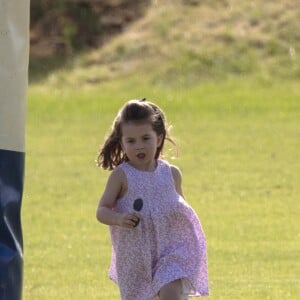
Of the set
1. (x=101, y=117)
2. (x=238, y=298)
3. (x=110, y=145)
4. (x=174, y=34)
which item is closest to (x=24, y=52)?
(x=110, y=145)

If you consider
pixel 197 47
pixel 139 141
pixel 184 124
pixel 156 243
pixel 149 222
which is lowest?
pixel 156 243

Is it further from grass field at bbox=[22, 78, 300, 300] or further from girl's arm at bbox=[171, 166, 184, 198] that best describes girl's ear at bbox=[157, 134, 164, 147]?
grass field at bbox=[22, 78, 300, 300]

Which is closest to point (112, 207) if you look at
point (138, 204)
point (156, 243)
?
point (138, 204)

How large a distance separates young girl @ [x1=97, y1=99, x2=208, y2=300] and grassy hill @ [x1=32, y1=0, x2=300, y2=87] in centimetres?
1955

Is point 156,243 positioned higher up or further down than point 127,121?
further down

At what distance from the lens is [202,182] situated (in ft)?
52.2

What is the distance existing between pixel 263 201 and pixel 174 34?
15.8 meters

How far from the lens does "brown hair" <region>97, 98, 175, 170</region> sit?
7770 millimetres

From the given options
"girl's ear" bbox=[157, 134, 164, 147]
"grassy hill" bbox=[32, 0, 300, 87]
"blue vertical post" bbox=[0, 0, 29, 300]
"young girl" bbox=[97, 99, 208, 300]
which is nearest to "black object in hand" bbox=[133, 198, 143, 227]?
"young girl" bbox=[97, 99, 208, 300]

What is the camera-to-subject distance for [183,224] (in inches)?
305

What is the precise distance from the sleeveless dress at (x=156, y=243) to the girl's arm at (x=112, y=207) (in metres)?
0.04

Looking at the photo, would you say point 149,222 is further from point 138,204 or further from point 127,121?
point 127,121

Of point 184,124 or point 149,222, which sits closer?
point 149,222

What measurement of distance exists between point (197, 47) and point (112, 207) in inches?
842
